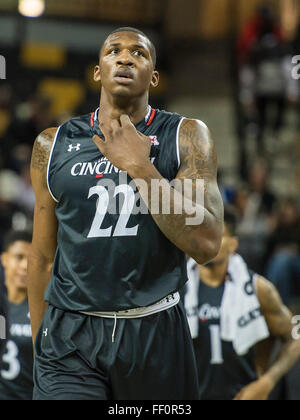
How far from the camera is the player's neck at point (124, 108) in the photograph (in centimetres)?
344

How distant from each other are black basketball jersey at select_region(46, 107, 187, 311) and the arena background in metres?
6.77

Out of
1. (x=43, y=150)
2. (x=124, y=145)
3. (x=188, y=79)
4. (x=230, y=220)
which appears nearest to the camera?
(x=124, y=145)

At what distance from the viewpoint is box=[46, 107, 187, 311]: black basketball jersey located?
10.7 ft

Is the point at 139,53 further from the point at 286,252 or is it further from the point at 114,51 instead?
the point at 286,252

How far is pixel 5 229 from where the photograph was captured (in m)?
9.18

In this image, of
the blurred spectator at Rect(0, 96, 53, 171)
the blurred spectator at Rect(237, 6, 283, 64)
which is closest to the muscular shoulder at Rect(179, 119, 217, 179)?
the blurred spectator at Rect(0, 96, 53, 171)

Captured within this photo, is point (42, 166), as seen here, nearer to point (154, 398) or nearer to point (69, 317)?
point (69, 317)

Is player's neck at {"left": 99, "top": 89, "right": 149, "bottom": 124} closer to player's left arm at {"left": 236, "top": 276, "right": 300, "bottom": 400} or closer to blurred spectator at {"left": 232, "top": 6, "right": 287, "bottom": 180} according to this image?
player's left arm at {"left": 236, "top": 276, "right": 300, "bottom": 400}

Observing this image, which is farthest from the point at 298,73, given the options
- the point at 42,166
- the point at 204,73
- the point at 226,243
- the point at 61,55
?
the point at 42,166

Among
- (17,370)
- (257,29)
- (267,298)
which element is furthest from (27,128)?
(267,298)

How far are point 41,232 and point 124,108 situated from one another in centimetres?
69

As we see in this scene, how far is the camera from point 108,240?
3.26 metres

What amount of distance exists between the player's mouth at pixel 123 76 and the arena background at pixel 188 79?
6766mm

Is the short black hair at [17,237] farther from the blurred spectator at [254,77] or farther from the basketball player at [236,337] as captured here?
the blurred spectator at [254,77]
